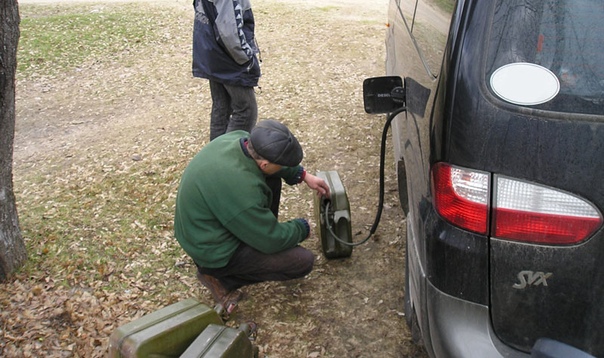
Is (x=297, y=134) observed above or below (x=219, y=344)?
below

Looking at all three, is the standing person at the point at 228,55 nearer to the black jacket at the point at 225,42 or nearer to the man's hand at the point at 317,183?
the black jacket at the point at 225,42

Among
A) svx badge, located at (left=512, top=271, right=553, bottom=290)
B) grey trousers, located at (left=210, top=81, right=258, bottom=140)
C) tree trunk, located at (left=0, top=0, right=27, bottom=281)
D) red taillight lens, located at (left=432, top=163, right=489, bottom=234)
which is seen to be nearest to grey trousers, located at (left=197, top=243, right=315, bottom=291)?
tree trunk, located at (left=0, top=0, right=27, bottom=281)

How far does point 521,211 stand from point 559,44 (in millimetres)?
528

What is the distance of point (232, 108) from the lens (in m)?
4.63

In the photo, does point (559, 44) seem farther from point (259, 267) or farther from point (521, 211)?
point (259, 267)

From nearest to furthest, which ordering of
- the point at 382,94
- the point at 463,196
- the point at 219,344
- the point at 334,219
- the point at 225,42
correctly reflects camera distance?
the point at 463,196 → the point at 219,344 → the point at 382,94 → the point at 334,219 → the point at 225,42

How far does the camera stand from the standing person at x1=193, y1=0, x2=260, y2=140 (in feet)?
13.3

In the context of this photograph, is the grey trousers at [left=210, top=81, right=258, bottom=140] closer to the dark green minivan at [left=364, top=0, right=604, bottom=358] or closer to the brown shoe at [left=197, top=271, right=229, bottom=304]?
the brown shoe at [left=197, top=271, right=229, bottom=304]

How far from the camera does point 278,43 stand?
29.2 feet

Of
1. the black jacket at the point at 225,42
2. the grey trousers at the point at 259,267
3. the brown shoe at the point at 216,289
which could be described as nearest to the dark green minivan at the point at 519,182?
the grey trousers at the point at 259,267

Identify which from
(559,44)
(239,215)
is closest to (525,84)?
(559,44)

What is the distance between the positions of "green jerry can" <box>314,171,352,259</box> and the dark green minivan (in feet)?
4.91

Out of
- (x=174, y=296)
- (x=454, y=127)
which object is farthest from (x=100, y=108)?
(x=454, y=127)

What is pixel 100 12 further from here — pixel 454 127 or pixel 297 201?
pixel 454 127
